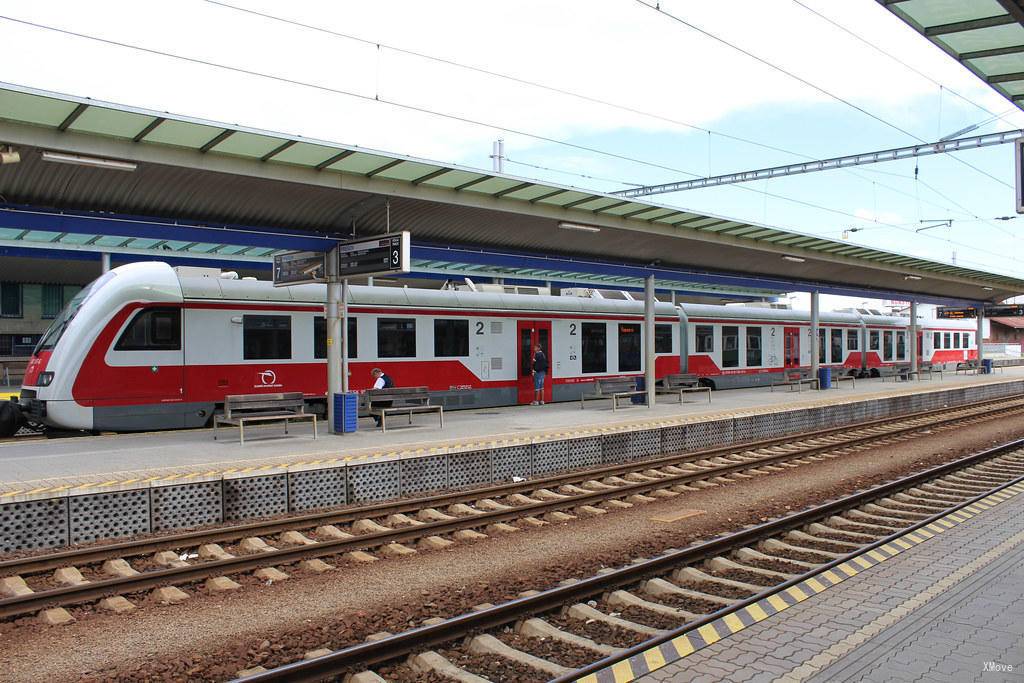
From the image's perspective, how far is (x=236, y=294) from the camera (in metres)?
14.8

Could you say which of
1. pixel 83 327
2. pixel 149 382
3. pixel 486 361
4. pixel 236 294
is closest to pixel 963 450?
pixel 486 361

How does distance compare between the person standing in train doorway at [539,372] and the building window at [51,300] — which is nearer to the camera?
the person standing in train doorway at [539,372]

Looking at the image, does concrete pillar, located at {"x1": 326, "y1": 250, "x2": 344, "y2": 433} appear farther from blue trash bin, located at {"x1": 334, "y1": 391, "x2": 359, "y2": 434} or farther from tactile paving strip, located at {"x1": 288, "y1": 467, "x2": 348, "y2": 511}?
tactile paving strip, located at {"x1": 288, "y1": 467, "x2": 348, "y2": 511}

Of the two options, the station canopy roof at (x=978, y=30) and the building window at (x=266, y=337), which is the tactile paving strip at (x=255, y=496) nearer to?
the building window at (x=266, y=337)

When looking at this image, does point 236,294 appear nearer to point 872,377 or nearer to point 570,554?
point 570,554

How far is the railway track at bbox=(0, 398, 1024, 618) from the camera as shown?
21.2 feet

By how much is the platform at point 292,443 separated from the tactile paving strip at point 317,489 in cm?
30

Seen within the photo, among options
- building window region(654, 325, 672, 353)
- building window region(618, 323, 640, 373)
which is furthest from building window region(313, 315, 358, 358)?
building window region(654, 325, 672, 353)

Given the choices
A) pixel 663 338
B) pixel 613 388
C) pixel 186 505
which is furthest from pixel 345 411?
pixel 663 338

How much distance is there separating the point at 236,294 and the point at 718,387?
53.2ft

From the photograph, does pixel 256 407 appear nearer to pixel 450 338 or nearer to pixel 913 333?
pixel 450 338

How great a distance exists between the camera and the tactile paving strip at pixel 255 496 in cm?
891

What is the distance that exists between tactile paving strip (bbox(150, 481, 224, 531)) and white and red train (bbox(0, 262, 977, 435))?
219 inches

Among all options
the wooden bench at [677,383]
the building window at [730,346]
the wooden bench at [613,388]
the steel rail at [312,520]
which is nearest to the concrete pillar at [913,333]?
the building window at [730,346]
